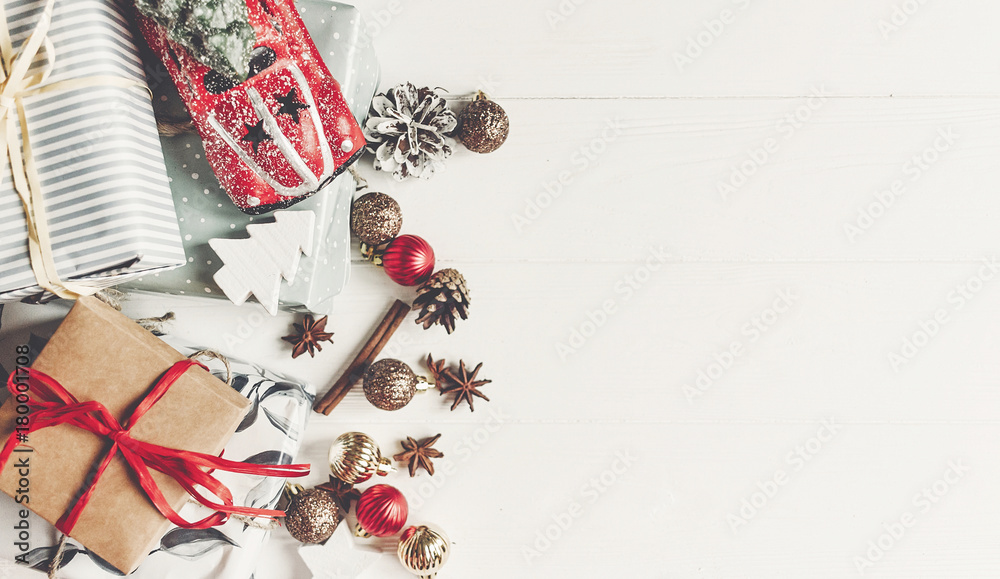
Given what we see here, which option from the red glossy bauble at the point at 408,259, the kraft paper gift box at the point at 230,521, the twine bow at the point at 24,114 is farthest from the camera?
the red glossy bauble at the point at 408,259

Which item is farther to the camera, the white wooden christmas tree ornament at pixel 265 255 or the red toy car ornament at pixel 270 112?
the white wooden christmas tree ornament at pixel 265 255

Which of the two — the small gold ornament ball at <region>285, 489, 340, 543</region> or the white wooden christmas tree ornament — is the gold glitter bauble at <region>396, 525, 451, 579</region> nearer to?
the small gold ornament ball at <region>285, 489, 340, 543</region>

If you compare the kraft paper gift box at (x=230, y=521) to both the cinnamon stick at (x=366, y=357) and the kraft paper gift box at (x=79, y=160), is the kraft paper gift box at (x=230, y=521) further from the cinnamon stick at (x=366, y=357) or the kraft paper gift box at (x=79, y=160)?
the kraft paper gift box at (x=79, y=160)

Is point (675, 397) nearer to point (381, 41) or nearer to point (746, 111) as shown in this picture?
point (746, 111)

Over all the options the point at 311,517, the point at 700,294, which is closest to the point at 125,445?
the point at 311,517

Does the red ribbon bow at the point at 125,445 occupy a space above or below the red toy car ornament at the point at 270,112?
below

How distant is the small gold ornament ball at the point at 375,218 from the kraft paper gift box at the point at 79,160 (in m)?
0.33

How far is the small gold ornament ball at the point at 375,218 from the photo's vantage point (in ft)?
3.35

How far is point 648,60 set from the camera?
1.12 m

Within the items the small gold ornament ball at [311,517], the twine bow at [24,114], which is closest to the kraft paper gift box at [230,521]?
the small gold ornament ball at [311,517]

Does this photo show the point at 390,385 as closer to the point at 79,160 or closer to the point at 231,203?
the point at 231,203

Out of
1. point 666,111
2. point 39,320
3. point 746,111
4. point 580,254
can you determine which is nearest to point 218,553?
point 39,320

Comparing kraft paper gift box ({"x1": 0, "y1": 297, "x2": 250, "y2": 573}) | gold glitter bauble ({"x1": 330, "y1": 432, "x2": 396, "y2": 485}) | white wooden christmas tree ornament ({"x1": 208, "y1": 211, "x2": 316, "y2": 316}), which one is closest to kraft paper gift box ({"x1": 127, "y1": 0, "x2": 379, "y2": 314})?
white wooden christmas tree ornament ({"x1": 208, "y1": 211, "x2": 316, "y2": 316})

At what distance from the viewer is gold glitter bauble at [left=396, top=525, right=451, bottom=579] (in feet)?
3.44
